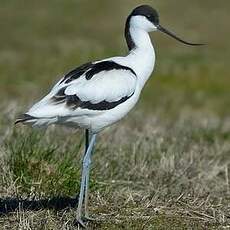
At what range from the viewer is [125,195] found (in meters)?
7.18

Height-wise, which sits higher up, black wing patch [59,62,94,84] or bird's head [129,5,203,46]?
bird's head [129,5,203,46]

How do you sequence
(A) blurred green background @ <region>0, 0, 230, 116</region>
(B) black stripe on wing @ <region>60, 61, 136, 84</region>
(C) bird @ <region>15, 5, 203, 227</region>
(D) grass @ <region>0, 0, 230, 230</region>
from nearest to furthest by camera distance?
(C) bird @ <region>15, 5, 203, 227</region> → (B) black stripe on wing @ <region>60, 61, 136, 84</region> → (D) grass @ <region>0, 0, 230, 230</region> → (A) blurred green background @ <region>0, 0, 230, 116</region>

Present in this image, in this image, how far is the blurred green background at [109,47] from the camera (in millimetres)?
17844

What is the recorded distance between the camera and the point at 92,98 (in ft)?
19.8

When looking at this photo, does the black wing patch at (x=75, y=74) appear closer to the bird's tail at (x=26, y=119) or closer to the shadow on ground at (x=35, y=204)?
the bird's tail at (x=26, y=119)

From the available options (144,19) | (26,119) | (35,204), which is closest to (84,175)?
(35,204)

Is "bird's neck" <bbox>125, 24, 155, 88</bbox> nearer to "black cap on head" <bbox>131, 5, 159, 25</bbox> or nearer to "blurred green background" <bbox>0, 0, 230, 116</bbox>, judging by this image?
"black cap on head" <bbox>131, 5, 159, 25</bbox>

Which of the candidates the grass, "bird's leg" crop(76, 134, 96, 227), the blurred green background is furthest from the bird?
the blurred green background

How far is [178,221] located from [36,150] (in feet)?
5.48

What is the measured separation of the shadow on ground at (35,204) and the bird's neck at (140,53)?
117 centimetres

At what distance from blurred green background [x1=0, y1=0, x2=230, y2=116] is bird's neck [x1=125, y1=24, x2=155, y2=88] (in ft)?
16.1

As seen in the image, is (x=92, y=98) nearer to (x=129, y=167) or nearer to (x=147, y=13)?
(x=147, y=13)

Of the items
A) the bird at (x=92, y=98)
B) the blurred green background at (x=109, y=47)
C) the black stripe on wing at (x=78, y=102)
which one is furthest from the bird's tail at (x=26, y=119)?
the blurred green background at (x=109, y=47)

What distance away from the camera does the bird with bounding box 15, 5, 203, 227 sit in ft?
19.5
